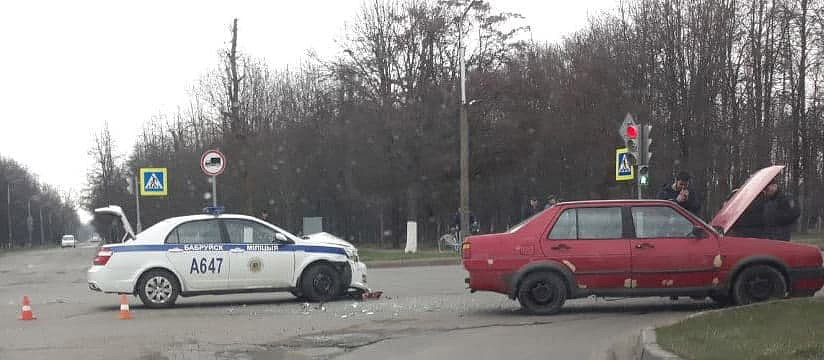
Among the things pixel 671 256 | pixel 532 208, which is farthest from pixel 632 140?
pixel 532 208

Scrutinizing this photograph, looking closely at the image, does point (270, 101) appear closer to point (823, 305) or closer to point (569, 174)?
point (569, 174)

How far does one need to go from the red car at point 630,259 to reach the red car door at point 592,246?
0.01 m

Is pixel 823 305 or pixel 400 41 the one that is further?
pixel 400 41

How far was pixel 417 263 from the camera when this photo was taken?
26.7m

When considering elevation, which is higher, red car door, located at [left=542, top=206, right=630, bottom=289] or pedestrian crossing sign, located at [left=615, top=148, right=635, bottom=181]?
pedestrian crossing sign, located at [left=615, top=148, right=635, bottom=181]

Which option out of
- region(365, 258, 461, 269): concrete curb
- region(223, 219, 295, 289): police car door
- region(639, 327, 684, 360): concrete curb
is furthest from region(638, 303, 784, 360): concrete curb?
region(365, 258, 461, 269): concrete curb

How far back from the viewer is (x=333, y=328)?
38.8 ft

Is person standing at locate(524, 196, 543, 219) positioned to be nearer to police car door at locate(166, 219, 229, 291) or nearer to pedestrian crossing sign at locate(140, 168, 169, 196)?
pedestrian crossing sign at locate(140, 168, 169, 196)

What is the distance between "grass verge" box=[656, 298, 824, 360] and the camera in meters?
7.87

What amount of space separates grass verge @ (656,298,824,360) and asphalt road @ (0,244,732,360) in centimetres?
101

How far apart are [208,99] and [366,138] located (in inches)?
542

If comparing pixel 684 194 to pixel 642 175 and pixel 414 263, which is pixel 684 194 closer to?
pixel 642 175

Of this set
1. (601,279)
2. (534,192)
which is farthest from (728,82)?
(601,279)

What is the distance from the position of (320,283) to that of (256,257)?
1.09 metres
